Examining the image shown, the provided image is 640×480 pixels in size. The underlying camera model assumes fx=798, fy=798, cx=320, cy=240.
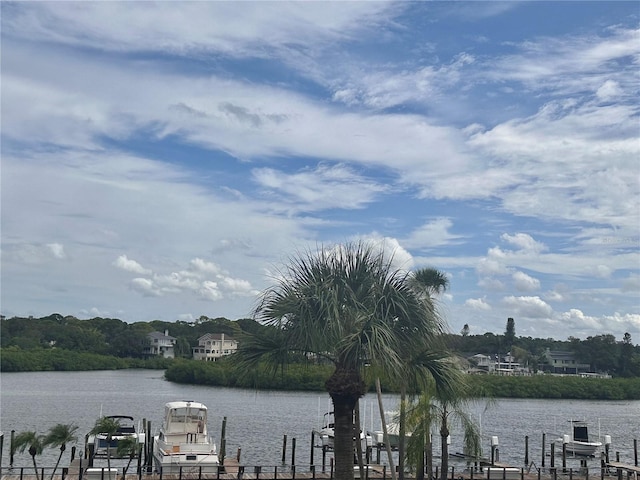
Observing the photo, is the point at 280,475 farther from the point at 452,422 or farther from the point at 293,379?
the point at 293,379

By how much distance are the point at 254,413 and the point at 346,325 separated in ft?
201

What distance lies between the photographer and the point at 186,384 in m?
120

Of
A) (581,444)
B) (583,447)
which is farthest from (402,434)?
(583,447)

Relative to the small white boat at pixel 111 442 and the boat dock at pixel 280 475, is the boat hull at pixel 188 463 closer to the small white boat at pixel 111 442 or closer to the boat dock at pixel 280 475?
the boat dock at pixel 280 475

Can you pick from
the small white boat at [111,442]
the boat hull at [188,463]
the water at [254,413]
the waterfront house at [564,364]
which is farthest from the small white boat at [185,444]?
the waterfront house at [564,364]

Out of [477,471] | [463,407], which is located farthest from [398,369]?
[477,471]

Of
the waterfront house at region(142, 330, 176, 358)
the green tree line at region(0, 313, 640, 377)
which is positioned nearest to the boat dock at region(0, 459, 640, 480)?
the green tree line at region(0, 313, 640, 377)

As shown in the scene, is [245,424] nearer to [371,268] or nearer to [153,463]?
[153,463]

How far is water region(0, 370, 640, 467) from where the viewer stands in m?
59.4

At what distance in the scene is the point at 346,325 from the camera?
23.7 m

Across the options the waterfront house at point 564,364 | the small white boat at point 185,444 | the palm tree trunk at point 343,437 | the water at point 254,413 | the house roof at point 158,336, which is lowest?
the water at point 254,413

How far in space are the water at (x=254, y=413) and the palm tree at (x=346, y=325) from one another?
26.2 metres

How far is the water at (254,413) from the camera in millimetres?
59444

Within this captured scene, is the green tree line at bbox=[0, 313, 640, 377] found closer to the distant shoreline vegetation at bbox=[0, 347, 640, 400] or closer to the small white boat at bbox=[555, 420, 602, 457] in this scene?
the distant shoreline vegetation at bbox=[0, 347, 640, 400]
